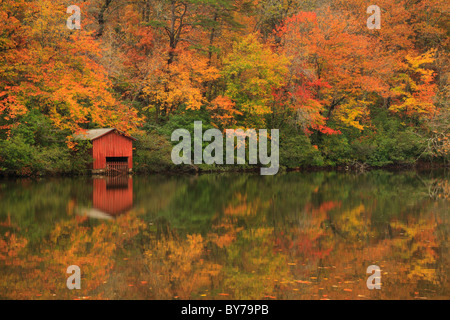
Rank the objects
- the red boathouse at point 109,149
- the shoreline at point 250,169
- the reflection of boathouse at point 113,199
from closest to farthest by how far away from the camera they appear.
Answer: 1. the reflection of boathouse at point 113,199
2. the shoreline at point 250,169
3. the red boathouse at point 109,149

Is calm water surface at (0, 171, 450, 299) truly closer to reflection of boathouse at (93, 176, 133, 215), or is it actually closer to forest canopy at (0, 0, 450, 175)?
reflection of boathouse at (93, 176, 133, 215)

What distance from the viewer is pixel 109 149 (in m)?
31.6

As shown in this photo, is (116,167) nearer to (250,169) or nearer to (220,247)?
(250,169)

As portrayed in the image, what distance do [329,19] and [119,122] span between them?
19.0 m

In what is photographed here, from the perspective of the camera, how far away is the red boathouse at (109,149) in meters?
31.1

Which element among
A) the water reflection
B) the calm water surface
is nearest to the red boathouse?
the water reflection

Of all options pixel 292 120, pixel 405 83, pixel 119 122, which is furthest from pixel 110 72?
pixel 405 83

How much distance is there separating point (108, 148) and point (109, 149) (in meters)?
0.09

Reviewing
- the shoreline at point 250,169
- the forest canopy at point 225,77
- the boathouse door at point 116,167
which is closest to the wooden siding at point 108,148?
the boathouse door at point 116,167

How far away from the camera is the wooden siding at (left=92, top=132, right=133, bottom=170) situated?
31.2m

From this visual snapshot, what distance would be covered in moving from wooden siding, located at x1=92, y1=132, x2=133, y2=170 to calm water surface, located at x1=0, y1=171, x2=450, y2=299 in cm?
1255

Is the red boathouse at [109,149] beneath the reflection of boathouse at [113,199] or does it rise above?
above

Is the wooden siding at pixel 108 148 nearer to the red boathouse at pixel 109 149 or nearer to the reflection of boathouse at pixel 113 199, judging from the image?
the red boathouse at pixel 109 149

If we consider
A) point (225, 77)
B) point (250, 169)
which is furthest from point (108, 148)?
point (225, 77)
